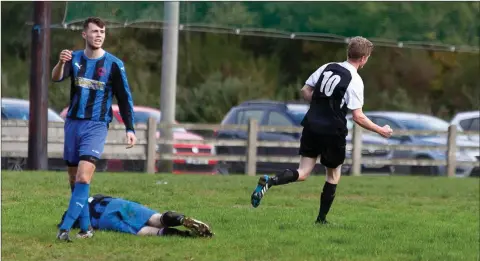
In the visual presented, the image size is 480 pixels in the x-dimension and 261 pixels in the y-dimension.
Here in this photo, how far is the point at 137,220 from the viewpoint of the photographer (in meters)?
9.91

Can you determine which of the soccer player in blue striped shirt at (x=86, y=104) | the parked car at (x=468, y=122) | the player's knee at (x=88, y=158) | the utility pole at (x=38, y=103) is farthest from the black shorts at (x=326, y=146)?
the parked car at (x=468, y=122)

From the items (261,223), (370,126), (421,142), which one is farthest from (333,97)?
(421,142)

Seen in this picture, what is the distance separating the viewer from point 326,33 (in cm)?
2900

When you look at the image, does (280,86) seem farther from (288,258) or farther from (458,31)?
(288,258)

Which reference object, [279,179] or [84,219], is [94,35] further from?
[279,179]

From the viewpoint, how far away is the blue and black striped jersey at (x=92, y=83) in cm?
942

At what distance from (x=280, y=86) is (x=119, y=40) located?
14163mm

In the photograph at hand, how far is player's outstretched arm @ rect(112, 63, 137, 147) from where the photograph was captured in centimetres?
949

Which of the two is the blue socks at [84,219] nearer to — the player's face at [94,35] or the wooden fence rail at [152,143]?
the player's face at [94,35]

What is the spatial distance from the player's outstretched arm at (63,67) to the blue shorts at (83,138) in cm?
39

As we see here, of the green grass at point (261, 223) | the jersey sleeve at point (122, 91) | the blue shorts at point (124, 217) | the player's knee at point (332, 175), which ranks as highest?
the jersey sleeve at point (122, 91)

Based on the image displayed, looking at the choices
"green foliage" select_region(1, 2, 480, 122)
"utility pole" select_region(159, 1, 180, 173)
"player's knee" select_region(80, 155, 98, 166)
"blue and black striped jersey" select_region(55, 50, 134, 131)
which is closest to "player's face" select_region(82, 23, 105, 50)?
"blue and black striped jersey" select_region(55, 50, 134, 131)

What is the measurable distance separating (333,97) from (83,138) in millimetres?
2515

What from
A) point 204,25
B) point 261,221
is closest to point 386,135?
point 261,221
